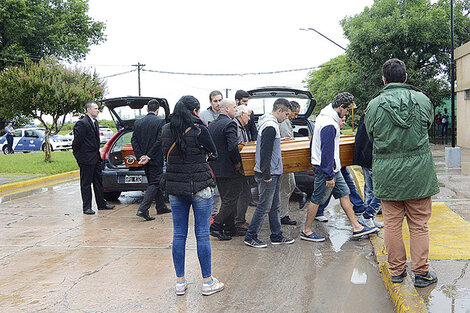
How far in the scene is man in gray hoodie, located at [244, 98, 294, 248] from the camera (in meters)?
5.37

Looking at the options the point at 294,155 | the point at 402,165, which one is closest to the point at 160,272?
the point at 294,155

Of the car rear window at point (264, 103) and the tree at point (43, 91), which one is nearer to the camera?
the car rear window at point (264, 103)

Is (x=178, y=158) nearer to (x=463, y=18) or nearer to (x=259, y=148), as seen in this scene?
(x=259, y=148)

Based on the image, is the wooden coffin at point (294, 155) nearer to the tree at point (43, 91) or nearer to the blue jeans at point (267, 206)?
the blue jeans at point (267, 206)

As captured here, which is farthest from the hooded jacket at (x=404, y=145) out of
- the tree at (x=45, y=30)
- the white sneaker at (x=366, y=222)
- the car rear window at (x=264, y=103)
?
the tree at (x=45, y=30)

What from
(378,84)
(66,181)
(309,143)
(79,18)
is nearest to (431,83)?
(378,84)

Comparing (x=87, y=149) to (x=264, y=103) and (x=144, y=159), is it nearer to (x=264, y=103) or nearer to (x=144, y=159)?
(x=144, y=159)

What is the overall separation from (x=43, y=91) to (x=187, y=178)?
1357 centimetres

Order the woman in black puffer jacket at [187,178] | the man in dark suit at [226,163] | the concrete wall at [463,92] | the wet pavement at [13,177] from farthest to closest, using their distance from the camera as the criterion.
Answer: the concrete wall at [463,92]
the wet pavement at [13,177]
the man in dark suit at [226,163]
the woman in black puffer jacket at [187,178]

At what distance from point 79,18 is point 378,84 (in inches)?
926

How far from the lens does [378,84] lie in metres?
24.0

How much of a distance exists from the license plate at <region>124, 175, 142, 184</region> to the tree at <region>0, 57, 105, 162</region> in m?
8.43

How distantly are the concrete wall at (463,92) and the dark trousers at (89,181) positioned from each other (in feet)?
54.4

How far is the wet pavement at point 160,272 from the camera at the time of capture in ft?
13.3
